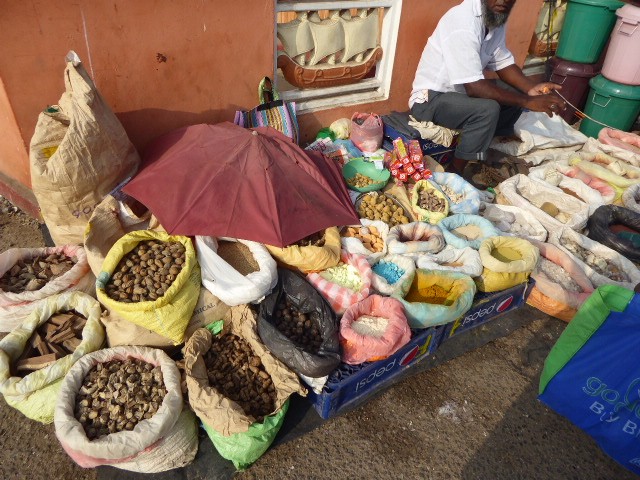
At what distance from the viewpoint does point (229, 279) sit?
9.36ft

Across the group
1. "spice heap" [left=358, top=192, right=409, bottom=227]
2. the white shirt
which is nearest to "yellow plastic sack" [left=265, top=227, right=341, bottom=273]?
"spice heap" [left=358, top=192, right=409, bottom=227]

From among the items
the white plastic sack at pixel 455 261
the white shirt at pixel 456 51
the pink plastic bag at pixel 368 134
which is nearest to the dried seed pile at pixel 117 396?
the white plastic sack at pixel 455 261

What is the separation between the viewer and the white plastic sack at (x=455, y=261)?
335 cm

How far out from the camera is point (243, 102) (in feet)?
13.3

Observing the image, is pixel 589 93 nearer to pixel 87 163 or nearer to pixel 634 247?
pixel 634 247

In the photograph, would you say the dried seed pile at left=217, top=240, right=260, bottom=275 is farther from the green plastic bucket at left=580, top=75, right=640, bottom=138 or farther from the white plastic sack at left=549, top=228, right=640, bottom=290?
the green plastic bucket at left=580, top=75, right=640, bottom=138

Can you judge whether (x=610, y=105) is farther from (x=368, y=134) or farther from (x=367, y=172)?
(x=367, y=172)

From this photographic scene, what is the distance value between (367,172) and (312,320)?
1.88 meters

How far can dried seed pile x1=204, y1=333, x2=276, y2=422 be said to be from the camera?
257 cm

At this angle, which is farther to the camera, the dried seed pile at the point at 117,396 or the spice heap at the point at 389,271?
the spice heap at the point at 389,271

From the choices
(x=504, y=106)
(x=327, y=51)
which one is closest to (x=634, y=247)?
(x=504, y=106)

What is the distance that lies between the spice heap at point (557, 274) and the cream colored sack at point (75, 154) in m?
3.45

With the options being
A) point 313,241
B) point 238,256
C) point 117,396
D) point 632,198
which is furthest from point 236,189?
point 632,198

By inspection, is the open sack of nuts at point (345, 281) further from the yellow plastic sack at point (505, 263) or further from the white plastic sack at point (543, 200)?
the white plastic sack at point (543, 200)
